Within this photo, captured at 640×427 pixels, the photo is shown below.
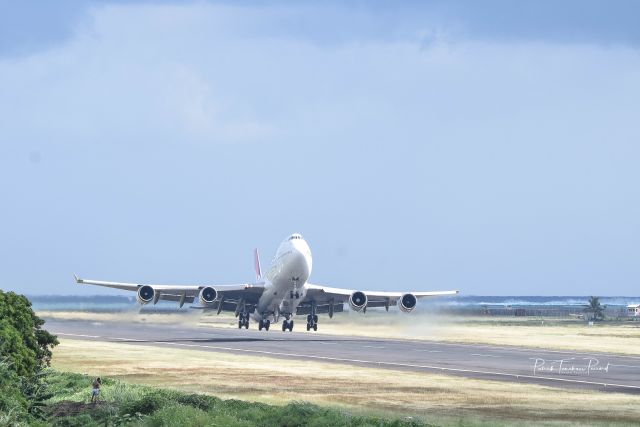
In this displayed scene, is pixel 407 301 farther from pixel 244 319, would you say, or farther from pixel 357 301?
pixel 244 319

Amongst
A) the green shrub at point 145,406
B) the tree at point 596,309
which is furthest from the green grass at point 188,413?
the tree at point 596,309

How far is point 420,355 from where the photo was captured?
215ft

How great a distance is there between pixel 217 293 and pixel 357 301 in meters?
10.7

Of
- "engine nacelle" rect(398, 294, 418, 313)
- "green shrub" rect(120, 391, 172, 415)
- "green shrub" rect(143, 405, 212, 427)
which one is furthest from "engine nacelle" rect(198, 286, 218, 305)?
"green shrub" rect(143, 405, 212, 427)

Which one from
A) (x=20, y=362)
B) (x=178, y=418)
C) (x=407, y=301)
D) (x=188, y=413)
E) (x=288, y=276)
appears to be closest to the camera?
(x=178, y=418)

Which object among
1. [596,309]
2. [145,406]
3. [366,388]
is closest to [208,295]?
[366,388]

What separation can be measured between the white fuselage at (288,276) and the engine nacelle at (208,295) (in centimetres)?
386

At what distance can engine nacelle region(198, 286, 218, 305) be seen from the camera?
79.0 m

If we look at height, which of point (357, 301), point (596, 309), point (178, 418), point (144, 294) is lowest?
point (178, 418)

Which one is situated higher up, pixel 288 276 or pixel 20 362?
pixel 288 276

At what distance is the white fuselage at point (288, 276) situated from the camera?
244 feet

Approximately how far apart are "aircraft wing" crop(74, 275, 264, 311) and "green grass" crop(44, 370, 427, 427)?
40.1 metres

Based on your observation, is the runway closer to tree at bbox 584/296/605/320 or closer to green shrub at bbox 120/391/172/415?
green shrub at bbox 120/391/172/415

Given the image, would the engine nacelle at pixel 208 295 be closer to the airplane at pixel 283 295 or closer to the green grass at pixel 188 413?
the airplane at pixel 283 295
